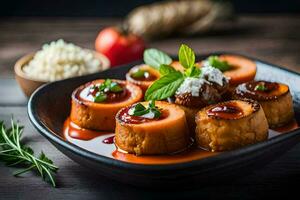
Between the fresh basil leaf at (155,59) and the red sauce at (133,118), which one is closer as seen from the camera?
the red sauce at (133,118)

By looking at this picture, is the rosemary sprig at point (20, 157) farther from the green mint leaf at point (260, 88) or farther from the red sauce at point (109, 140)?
the green mint leaf at point (260, 88)

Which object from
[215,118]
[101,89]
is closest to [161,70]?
[101,89]

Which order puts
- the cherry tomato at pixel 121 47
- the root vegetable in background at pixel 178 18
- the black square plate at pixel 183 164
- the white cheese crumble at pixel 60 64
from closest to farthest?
the black square plate at pixel 183 164, the white cheese crumble at pixel 60 64, the cherry tomato at pixel 121 47, the root vegetable in background at pixel 178 18

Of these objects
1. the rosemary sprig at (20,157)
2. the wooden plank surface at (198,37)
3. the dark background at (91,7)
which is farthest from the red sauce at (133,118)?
the dark background at (91,7)

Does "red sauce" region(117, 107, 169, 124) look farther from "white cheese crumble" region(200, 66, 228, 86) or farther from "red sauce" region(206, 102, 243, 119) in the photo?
"white cheese crumble" region(200, 66, 228, 86)

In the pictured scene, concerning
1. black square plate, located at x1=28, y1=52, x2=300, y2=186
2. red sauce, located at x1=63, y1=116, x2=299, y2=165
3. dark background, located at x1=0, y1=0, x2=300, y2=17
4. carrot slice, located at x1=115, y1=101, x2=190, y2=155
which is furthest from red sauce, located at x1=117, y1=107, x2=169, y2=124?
dark background, located at x1=0, y1=0, x2=300, y2=17

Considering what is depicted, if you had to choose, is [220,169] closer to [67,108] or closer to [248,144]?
[248,144]

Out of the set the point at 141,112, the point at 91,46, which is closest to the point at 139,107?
the point at 141,112
